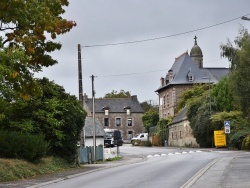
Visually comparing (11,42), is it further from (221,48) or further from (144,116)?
(144,116)

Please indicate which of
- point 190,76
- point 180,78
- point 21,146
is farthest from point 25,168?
point 190,76

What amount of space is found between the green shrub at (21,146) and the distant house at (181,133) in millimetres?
46591

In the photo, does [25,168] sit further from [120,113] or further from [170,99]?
[120,113]

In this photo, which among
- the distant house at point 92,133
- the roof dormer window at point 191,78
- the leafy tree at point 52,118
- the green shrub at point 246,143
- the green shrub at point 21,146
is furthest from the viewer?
the roof dormer window at point 191,78

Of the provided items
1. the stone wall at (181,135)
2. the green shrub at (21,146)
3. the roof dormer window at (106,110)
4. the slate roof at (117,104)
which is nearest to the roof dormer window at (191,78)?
the stone wall at (181,135)

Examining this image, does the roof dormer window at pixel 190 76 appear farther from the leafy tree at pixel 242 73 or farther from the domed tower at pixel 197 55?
the leafy tree at pixel 242 73

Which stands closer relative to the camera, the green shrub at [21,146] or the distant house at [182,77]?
the green shrub at [21,146]

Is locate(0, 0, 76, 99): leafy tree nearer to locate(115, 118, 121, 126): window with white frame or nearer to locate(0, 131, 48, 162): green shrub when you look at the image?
locate(0, 131, 48, 162): green shrub

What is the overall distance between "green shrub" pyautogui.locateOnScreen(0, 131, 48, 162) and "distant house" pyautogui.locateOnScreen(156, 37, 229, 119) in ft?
233

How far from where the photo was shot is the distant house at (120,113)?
123 metres

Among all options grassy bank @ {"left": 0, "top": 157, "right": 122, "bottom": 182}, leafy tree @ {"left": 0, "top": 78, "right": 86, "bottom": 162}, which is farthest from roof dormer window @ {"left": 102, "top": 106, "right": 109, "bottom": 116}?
grassy bank @ {"left": 0, "top": 157, "right": 122, "bottom": 182}

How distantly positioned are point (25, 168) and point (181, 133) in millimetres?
58059

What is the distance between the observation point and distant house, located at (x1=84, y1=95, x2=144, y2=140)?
122562 mm

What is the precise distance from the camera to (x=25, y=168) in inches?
1082
